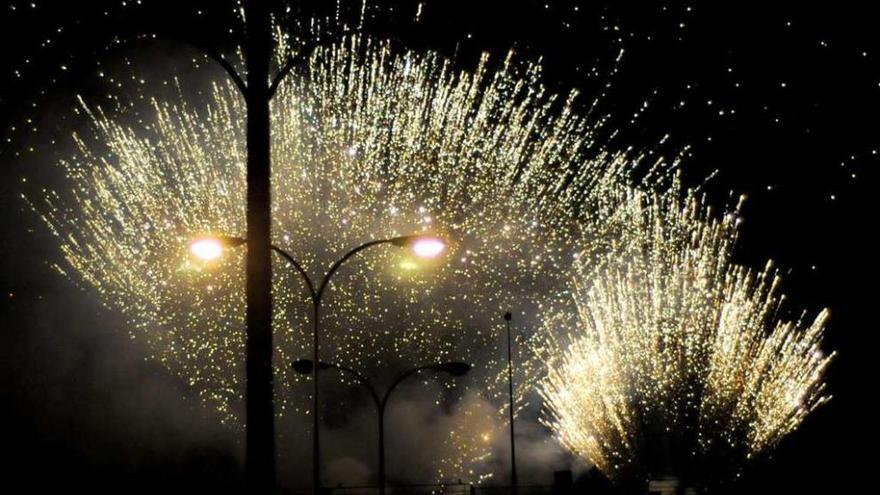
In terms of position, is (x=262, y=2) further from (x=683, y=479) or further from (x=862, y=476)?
(x=862, y=476)

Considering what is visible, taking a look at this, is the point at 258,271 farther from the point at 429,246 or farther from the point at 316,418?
the point at 316,418

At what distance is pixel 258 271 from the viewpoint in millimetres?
5652

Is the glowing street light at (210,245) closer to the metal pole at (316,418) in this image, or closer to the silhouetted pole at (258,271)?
the silhouetted pole at (258,271)

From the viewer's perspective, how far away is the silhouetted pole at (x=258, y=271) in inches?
212

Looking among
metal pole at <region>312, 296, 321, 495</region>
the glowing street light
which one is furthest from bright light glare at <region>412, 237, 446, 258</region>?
metal pole at <region>312, 296, 321, 495</region>

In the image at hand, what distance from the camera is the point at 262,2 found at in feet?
19.1

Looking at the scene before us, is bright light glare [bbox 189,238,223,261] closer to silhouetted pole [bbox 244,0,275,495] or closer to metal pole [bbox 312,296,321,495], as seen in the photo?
silhouetted pole [bbox 244,0,275,495]

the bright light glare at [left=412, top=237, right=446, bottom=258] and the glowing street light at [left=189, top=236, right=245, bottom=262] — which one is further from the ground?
the bright light glare at [left=412, top=237, right=446, bottom=258]

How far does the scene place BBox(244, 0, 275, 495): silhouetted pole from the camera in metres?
5.39

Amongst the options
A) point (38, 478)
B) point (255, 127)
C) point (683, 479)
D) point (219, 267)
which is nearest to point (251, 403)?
point (255, 127)

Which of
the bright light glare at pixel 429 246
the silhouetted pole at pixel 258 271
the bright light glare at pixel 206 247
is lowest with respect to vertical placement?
the silhouetted pole at pixel 258 271

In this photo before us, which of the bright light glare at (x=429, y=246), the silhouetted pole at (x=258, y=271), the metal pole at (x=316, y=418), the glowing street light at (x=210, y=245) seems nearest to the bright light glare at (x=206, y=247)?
the glowing street light at (x=210, y=245)

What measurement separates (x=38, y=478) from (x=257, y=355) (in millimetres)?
36638

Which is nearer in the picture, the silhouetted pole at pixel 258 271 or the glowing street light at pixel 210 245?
the silhouetted pole at pixel 258 271
